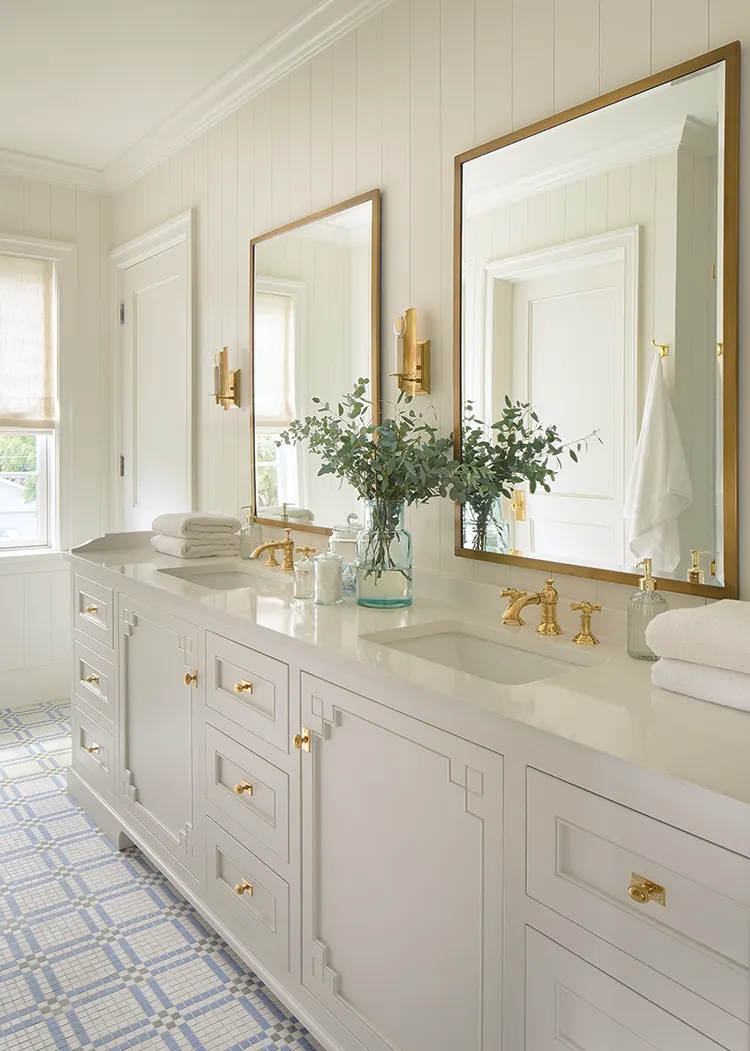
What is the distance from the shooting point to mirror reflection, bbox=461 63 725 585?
148 centimetres

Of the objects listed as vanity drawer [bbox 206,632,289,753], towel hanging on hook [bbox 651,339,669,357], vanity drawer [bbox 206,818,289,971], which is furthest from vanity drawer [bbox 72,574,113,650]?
towel hanging on hook [bbox 651,339,669,357]

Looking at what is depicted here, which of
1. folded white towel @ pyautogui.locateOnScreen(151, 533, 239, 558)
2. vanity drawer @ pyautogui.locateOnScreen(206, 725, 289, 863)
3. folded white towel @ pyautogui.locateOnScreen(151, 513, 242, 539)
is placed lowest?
vanity drawer @ pyautogui.locateOnScreen(206, 725, 289, 863)

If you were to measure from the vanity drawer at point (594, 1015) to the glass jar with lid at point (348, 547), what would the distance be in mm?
1108

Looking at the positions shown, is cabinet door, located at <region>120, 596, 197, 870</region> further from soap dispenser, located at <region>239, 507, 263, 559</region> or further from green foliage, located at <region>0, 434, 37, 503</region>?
green foliage, located at <region>0, 434, 37, 503</region>

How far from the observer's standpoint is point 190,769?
2.11 metres

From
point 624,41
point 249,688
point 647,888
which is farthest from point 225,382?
point 647,888

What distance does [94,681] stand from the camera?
2.76 metres

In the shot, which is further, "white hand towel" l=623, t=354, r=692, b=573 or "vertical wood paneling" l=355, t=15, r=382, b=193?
"vertical wood paneling" l=355, t=15, r=382, b=193

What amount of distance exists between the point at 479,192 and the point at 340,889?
1.59 m

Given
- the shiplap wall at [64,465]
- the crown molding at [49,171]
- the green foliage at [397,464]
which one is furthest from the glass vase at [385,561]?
the crown molding at [49,171]

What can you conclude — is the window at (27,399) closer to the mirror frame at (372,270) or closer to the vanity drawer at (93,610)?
the vanity drawer at (93,610)

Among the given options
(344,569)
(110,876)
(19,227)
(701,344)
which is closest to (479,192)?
(701,344)

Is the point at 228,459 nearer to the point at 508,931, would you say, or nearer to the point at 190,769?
the point at 190,769

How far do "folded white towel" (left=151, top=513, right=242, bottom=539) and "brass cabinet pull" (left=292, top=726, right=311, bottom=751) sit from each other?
4.09 ft
